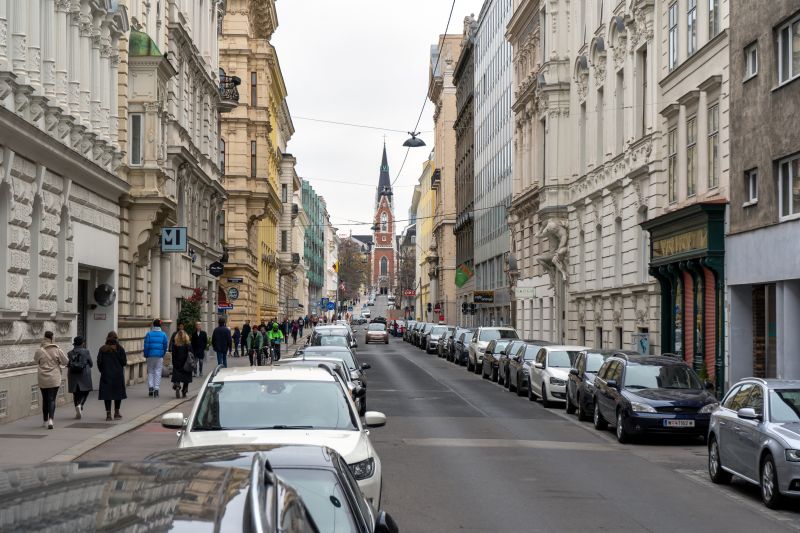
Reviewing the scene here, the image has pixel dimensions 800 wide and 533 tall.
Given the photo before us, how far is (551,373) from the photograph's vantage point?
94.5ft

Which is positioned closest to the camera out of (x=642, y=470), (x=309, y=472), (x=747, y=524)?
(x=309, y=472)

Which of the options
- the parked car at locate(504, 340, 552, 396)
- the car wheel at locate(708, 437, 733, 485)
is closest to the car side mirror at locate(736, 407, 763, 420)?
the car wheel at locate(708, 437, 733, 485)

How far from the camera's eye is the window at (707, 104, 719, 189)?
28969 millimetres

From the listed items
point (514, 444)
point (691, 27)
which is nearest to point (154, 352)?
point (514, 444)

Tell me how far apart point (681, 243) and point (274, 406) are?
2149cm

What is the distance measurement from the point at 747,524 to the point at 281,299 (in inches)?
3275

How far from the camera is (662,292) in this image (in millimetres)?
33156

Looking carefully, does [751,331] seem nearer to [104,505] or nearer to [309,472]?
[309,472]

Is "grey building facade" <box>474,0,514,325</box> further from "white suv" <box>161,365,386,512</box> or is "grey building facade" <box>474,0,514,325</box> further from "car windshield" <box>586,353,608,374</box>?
"white suv" <box>161,365,386,512</box>

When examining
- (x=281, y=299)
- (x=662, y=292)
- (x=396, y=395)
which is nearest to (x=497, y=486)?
(x=396, y=395)

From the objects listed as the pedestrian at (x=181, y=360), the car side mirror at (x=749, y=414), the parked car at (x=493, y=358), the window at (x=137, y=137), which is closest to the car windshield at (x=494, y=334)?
the parked car at (x=493, y=358)

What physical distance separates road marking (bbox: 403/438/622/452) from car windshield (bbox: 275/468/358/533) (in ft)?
42.0

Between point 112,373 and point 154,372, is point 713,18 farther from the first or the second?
point 112,373

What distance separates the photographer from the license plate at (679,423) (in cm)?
2003
